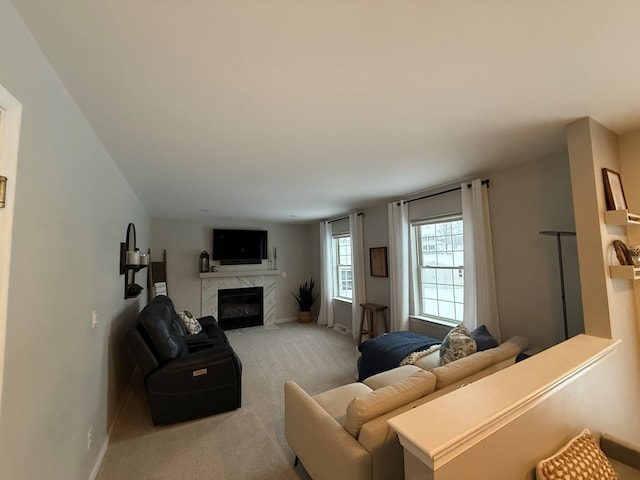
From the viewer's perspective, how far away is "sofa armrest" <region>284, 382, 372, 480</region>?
1.30m

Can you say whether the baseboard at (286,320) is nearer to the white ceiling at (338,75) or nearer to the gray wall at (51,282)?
the gray wall at (51,282)

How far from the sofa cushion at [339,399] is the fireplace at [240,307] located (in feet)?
14.8

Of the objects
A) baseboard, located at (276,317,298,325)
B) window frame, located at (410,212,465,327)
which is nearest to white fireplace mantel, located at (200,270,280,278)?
baseboard, located at (276,317,298,325)

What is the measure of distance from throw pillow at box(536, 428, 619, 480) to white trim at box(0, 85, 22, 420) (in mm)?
2137

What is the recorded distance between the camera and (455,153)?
2.42 metres

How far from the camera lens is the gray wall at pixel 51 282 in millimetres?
1007

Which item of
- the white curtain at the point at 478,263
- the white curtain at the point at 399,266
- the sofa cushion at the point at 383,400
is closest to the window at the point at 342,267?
the white curtain at the point at 399,266

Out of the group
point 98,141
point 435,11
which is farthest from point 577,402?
point 98,141

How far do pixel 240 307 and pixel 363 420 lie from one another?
17.5ft

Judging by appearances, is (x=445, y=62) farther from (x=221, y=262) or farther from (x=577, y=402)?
(x=221, y=262)

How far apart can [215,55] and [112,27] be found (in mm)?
373

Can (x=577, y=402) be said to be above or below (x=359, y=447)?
above

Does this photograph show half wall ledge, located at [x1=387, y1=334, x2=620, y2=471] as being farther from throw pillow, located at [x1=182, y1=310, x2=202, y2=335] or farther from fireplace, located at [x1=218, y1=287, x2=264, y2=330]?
fireplace, located at [x1=218, y1=287, x2=264, y2=330]

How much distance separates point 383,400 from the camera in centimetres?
150
